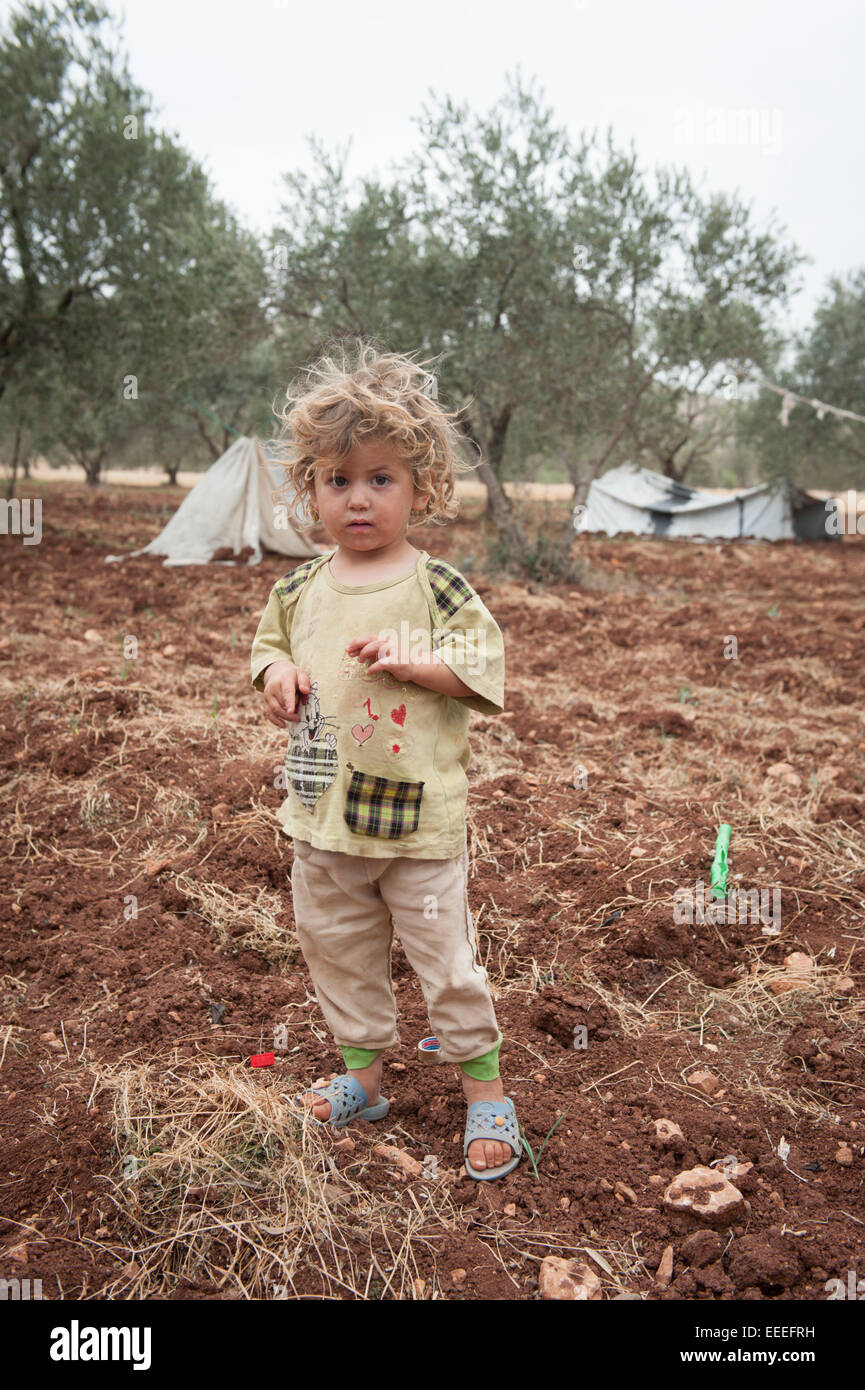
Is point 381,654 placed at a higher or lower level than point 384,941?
higher

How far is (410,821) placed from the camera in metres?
1.86

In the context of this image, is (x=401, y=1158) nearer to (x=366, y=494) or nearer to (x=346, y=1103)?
(x=346, y=1103)

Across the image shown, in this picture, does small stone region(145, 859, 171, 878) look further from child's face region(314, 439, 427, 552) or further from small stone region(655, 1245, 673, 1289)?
small stone region(655, 1245, 673, 1289)

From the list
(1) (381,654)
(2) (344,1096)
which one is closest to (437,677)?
(1) (381,654)

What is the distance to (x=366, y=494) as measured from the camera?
185cm

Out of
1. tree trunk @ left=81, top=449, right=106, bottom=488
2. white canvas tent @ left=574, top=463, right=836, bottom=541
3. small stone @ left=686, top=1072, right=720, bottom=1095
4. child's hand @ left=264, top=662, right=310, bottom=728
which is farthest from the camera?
tree trunk @ left=81, top=449, right=106, bottom=488

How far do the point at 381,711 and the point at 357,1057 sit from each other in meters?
0.84

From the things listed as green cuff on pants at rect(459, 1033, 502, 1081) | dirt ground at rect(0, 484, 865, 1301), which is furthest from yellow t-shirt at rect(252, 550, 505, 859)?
dirt ground at rect(0, 484, 865, 1301)

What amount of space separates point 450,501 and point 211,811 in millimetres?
2075

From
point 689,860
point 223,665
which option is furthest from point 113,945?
point 223,665

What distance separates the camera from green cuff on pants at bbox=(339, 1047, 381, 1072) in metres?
2.14

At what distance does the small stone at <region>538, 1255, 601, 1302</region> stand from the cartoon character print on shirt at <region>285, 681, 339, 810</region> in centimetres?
97

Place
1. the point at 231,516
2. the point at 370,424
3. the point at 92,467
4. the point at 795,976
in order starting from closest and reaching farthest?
the point at 370,424 → the point at 795,976 → the point at 231,516 → the point at 92,467
